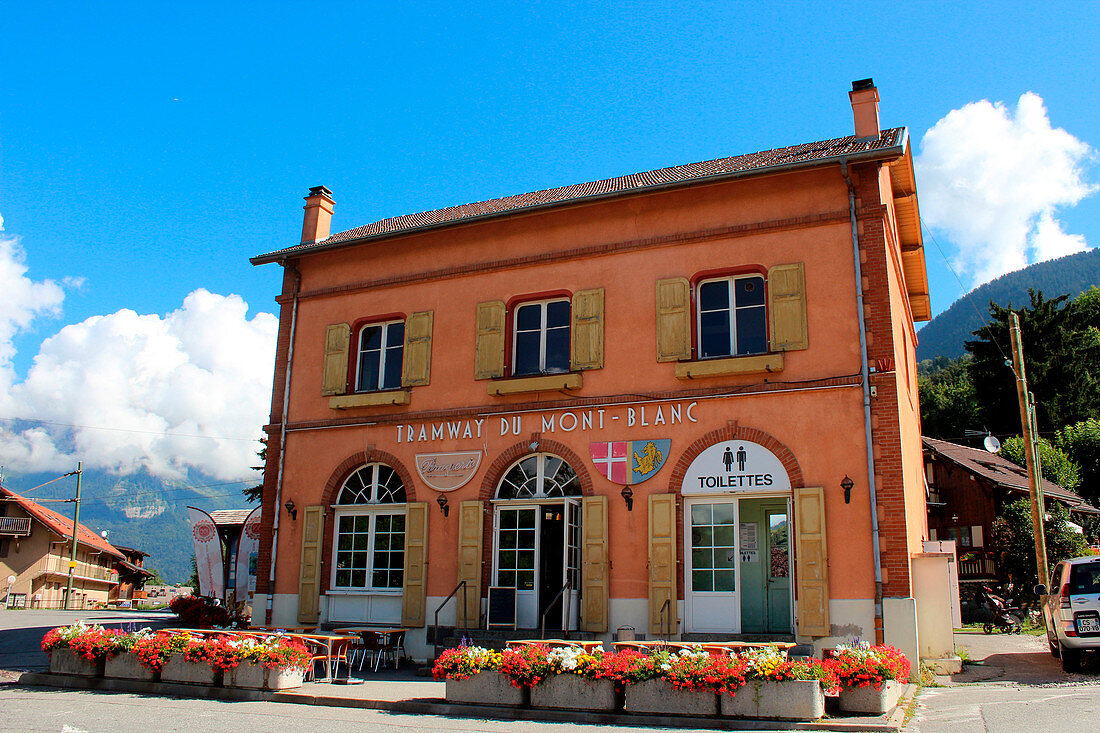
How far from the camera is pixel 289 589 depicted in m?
15.7

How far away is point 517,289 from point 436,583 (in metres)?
5.25

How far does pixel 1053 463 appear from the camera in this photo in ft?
114

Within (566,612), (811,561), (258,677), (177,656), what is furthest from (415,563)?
(811,561)

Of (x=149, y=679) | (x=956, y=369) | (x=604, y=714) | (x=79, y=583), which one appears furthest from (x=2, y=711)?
(x=956, y=369)

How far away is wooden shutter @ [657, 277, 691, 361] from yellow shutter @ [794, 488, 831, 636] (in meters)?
2.83

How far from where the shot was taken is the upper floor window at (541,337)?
48.5ft

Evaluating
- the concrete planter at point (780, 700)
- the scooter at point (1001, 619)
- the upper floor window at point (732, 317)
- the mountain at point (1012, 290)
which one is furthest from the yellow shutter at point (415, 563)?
the mountain at point (1012, 290)

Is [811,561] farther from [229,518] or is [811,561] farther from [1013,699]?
[229,518]

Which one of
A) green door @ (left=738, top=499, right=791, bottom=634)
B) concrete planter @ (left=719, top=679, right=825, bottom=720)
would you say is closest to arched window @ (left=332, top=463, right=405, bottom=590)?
green door @ (left=738, top=499, right=791, bottom=634)

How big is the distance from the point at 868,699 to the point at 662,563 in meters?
4.28

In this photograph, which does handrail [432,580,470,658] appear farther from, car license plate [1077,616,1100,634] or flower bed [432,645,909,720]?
car license plate [1077,616,1100,634]

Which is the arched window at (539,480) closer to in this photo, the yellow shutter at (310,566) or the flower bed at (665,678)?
the yellow shutter at (310,566)

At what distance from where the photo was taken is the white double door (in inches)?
526

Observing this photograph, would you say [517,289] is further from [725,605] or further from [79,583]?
[79,583]
